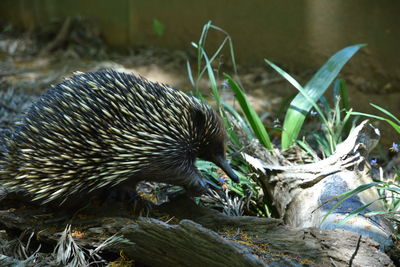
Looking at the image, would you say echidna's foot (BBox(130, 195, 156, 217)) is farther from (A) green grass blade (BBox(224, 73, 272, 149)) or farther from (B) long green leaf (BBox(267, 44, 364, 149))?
(B) long green leaf (BBox(267, 44, 364, 149))

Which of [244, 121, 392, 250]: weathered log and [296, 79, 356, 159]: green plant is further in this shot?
[296, 79, 356, 159]: green plant

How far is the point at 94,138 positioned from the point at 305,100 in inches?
90.1

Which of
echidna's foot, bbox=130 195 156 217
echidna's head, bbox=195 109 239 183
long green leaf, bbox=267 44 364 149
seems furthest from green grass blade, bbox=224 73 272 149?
echidna's foot, bbox=130 195 156 217

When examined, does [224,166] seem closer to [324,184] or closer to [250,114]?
[250,114]

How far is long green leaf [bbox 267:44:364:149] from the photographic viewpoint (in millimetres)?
4637

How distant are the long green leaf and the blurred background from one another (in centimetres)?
158

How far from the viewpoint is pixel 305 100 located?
472cm

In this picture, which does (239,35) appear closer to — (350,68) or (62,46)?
(350,68)

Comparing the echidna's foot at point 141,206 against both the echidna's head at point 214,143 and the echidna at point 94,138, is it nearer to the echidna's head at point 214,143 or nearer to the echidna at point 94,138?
the echidna at point 94,138

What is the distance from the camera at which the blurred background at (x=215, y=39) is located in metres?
6.80

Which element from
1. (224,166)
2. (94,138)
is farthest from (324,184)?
(94,138)

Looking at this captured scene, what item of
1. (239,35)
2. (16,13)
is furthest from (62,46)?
(239,35)

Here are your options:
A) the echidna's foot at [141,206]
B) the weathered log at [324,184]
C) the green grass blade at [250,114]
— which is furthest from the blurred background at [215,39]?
the echidna's foot at [141,206]

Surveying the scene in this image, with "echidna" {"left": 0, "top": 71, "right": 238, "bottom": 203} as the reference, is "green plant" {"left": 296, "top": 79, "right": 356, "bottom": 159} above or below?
below
